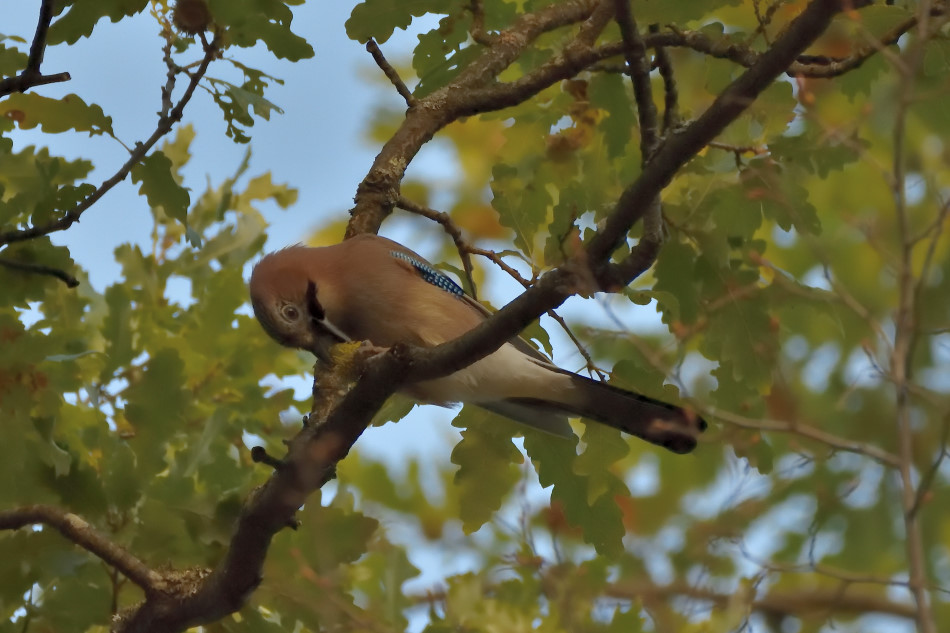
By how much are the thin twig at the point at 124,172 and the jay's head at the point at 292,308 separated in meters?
1.04

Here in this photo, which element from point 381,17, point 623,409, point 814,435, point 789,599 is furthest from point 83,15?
point 789,599

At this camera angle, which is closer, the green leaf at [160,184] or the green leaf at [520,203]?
the green leaf at [160,184]

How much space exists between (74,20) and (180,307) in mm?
2113

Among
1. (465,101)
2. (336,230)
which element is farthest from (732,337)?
(336,230)

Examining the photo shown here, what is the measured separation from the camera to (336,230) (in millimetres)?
7695

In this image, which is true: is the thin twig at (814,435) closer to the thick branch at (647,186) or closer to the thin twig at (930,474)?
the thin twig at (930,474)

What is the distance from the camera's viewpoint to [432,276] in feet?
17.1

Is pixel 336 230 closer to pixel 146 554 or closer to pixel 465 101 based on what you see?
pixel 465 101

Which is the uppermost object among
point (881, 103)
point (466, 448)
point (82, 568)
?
point (881, 103)

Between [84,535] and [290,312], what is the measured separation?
1.40 metres

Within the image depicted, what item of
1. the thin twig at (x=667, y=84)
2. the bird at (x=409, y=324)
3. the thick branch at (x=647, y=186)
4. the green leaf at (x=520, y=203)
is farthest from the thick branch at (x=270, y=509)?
the thin twig at (x=667, y=84)

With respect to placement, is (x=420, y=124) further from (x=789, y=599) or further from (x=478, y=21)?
(x=789, y=599)

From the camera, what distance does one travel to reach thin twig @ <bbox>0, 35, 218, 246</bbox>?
3.73 m

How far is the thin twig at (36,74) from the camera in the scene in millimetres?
3506
